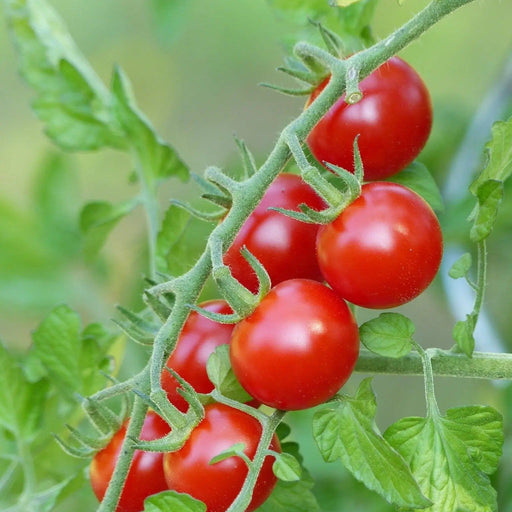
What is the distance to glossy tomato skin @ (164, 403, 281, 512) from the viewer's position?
0.58 metres

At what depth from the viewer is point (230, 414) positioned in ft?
1.95

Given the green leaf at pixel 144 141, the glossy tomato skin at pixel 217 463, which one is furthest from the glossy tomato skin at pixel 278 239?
the green leaf at pixel 144 141

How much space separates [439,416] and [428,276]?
9 cm

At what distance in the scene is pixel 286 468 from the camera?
1.81 feet

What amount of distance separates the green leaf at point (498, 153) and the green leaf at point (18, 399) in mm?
430

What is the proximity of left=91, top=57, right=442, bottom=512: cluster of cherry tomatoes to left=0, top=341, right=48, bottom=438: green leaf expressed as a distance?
0.58 ft

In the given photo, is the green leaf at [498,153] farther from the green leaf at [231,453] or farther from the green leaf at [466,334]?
the green leaf at [231,453]

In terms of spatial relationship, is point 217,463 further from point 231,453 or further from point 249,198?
point 249,198

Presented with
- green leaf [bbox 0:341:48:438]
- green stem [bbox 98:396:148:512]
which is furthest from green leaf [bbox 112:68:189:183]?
green stem [bbox 98:396:148:512]

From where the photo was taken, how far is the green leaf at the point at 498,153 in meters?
0.58

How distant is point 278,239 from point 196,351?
10 cm

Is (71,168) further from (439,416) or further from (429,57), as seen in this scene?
(429,57)

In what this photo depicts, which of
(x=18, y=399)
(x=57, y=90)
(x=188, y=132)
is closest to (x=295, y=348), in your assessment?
(x=18, y=399)

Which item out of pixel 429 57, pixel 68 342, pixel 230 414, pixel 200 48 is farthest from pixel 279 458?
pixel 200 48
